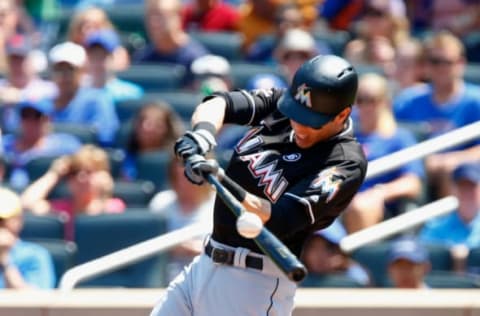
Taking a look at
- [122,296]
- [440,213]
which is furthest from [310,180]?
[440,213]

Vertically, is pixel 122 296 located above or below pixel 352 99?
below

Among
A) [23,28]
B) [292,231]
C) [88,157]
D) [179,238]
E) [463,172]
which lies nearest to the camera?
[292,231]

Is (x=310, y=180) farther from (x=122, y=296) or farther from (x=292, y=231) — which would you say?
(x=122, y=296)

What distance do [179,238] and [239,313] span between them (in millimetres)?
1997

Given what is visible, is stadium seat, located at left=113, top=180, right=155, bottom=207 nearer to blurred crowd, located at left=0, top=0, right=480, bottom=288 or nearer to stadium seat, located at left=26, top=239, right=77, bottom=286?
blurred crowd, located at left=0, top=0, right=480, bottom=288

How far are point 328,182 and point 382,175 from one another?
3.26m

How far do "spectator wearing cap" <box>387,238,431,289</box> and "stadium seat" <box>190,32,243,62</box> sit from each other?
3488mm

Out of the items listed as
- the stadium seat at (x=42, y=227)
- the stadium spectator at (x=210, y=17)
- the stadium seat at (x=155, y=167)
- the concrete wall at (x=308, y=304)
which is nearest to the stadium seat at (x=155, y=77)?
the stadium spectator at (x=210, y=17)

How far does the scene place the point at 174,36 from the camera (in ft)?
29.6

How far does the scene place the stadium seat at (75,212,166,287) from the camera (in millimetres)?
6543

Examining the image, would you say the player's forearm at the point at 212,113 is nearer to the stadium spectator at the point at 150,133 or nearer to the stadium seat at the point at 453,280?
the stadium seat at the point at 453,280

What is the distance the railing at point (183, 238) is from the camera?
19.4ft

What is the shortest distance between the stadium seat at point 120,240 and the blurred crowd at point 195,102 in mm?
112

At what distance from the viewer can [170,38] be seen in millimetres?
9031
